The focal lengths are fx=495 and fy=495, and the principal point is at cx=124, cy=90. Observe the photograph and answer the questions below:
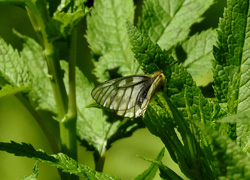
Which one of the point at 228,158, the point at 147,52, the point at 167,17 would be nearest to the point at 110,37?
the point at 167,17

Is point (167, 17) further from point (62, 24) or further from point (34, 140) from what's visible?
point (34, 140)

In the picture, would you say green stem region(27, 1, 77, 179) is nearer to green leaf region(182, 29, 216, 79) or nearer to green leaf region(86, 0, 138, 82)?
green leaf region(86, 0, 138, 82)

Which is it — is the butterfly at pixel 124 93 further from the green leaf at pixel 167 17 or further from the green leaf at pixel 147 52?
the green leaf at pixel 167 17

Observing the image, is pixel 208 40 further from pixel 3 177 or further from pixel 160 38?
pixel 3 177

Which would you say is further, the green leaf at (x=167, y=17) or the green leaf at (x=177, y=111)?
the green leaf at (x=167, y=17)

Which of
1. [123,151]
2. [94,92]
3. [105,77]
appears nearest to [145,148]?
[123,151]

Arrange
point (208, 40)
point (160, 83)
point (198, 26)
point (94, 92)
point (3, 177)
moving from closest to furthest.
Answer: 1. point (160, 83)
2. point (94, 92)
3. point (208, 40)
4. point (198, 26)
5. point (3, 177)

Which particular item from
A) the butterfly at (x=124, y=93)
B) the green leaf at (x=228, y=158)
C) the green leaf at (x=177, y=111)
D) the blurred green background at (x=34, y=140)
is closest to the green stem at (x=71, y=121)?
the butterfly at (x=124, y=93)
